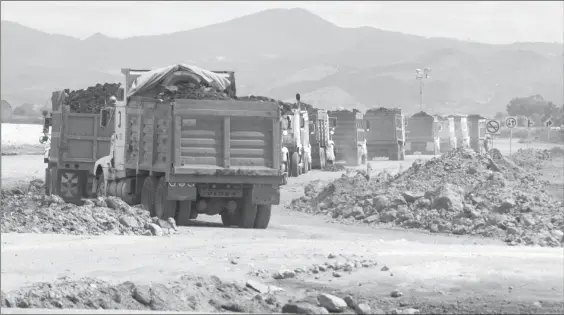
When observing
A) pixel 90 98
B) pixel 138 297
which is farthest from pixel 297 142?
pixel 138 297

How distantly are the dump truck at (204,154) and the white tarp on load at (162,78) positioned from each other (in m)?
0.03

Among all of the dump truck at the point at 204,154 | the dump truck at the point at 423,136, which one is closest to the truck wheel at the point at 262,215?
the dump truck at the point at 204,154

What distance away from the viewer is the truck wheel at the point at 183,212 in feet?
81.1

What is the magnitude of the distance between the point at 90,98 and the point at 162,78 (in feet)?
25.1

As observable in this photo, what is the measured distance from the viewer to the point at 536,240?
23.1 metres

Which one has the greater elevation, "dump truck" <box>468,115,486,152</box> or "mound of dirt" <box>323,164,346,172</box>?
"dump truck" <box>468,115,486,152</box>

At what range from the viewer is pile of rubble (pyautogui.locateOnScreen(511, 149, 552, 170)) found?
54.4 meters

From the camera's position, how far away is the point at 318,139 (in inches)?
2203

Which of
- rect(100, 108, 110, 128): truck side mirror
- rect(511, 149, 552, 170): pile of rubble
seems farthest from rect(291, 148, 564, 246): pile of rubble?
rect(511, 149, 552, 170): pile of rubble

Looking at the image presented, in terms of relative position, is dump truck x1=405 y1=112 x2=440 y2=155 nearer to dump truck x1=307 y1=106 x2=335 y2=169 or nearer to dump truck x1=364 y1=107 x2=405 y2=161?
dump truck x1=364 y1=107 x2=405 y2=161

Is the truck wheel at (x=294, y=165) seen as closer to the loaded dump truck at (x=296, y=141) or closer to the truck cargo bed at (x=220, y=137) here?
the loaded dump truck at (x=296, y=141)

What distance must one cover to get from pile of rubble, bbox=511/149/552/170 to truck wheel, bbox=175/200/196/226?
98.5 ft

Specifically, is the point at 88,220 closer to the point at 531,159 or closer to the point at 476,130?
the point at 531,159

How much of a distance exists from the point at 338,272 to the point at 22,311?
5.18 metres
